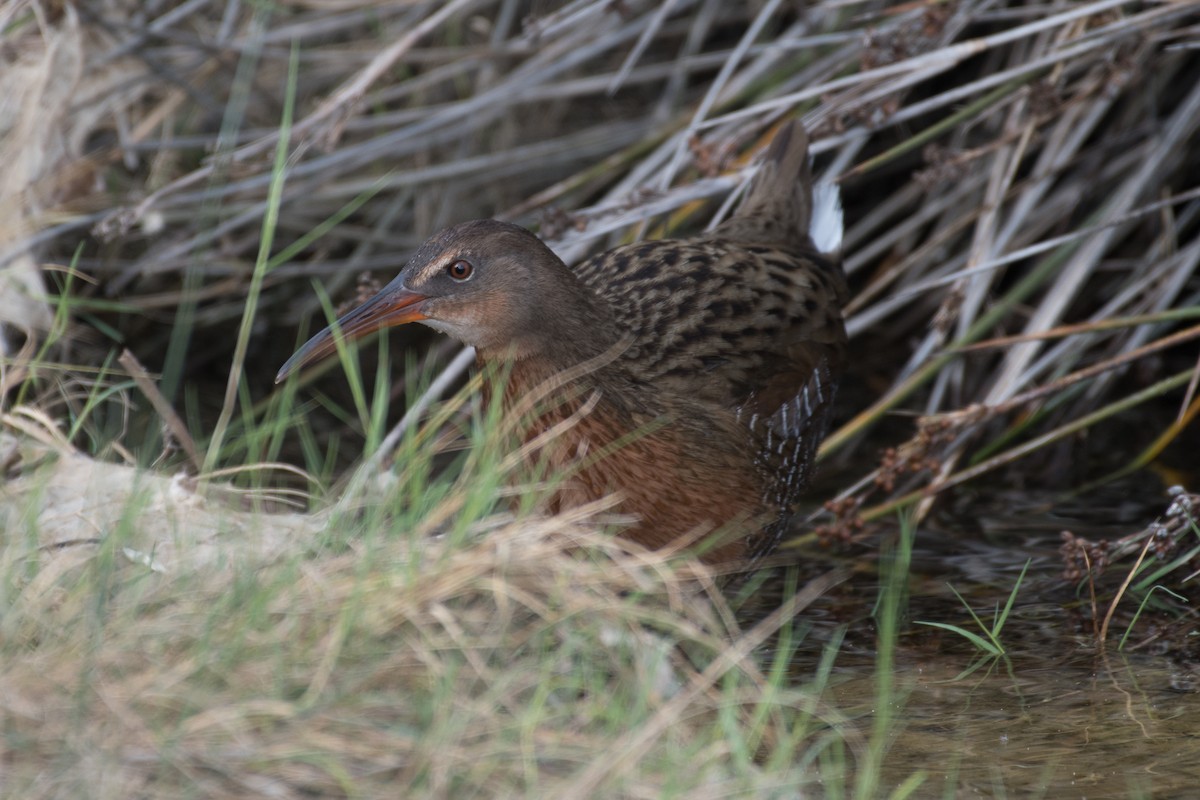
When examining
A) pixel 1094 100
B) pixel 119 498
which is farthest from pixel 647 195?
pixel 119 498

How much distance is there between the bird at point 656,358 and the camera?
3.16 metres

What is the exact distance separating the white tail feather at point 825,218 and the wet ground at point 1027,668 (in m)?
0.82

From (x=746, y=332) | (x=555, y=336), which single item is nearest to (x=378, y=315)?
(x=555, y=336)

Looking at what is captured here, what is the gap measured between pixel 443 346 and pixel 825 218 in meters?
1.23

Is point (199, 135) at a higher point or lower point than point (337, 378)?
higher

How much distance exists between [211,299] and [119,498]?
8.51ft

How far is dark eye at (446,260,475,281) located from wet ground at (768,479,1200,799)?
1073 millimetres

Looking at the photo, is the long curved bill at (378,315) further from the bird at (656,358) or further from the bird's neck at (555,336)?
the bird's neck at (555,336)

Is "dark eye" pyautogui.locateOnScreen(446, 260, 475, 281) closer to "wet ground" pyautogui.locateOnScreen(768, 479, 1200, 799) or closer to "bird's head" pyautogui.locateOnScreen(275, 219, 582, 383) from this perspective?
"bird's head" pyautogui.locateOnScreen(275, 219, 582, 383)

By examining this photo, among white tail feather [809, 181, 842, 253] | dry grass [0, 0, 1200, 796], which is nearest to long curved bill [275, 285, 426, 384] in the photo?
dry grass [0, 0, 1200, 796]

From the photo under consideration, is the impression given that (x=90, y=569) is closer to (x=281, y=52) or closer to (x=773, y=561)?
(x=773, y=561)

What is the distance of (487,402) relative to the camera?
3.26 metres

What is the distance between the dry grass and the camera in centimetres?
209

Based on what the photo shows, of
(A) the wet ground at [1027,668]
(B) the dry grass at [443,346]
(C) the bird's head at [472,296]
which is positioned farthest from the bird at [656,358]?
Result: (A) the wet ground at [1027,668]
